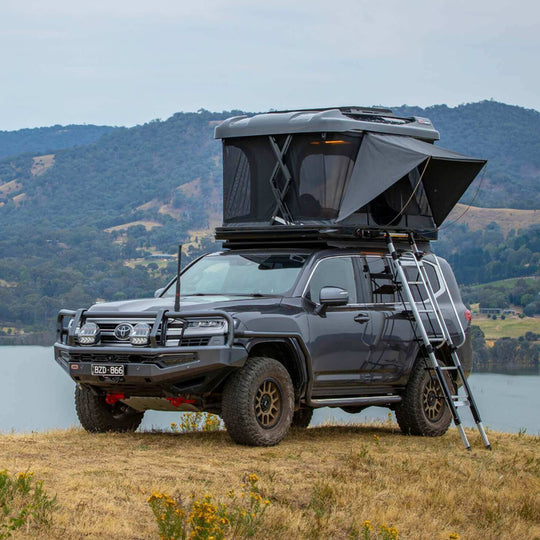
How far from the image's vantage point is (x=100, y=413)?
35.3 ft

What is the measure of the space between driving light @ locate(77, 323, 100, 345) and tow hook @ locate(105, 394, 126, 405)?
643 millimetres

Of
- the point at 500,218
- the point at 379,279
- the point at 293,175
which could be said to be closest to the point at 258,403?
the point at 379,279

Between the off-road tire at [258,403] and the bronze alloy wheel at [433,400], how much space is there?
230 centimetres

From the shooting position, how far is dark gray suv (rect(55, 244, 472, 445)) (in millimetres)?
9484

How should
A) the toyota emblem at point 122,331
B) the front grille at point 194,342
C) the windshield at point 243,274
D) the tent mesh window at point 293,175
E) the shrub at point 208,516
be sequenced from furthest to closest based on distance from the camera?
the tent mesh window at point 293,175 → the windshield at point 243,274 → the toyota emblem at point 122,331 → the front grille at point 194,342 → the shrub at point 208,516

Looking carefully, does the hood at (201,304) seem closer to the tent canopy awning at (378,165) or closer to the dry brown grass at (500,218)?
the tent canopy awning at (378,165)

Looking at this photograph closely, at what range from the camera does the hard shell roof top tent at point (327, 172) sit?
11062 millimetres

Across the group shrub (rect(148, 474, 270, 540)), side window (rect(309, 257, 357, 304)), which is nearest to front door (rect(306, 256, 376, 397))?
side window (rect(309, 257, 357, 304))

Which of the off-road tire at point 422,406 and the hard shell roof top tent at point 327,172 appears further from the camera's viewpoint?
the off-road tire at point 422,406

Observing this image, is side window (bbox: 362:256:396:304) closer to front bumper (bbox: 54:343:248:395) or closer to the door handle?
the door handle

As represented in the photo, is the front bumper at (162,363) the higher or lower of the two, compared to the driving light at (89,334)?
lower

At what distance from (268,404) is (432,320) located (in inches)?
112

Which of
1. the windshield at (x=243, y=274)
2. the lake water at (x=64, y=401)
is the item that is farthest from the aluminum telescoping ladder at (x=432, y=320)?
the lake water at (x=64, y=401)

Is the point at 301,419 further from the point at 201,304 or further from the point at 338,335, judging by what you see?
the point at 201,304
